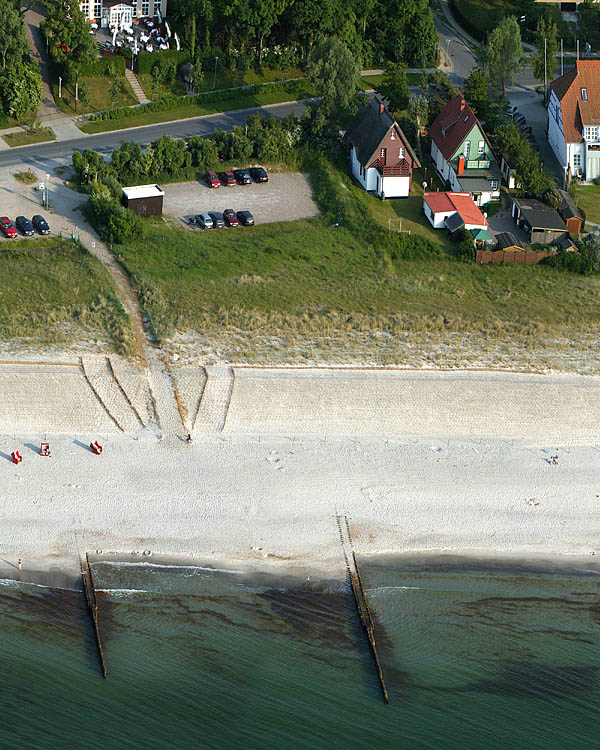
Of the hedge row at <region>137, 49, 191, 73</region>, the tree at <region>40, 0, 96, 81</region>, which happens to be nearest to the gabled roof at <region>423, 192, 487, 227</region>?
the hedge row at <region>137, 49, 191, 73</region>

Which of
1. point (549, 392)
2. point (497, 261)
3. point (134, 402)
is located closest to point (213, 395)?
point (134, 402)

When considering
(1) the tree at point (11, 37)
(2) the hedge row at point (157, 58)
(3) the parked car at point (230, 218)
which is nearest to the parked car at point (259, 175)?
(3) the parked car at point (230, 218)

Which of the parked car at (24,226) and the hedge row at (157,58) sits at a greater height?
the hedge row at (157,58)

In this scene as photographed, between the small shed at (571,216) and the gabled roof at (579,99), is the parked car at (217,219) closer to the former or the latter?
the small shed at (571,216)

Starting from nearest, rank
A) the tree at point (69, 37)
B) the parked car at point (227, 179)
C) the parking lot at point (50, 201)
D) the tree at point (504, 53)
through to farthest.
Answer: the parking lot at point (50, 201) < the parked car at point (227, 179) < the tree at point (69, 37) < the tree at point (504, 53)

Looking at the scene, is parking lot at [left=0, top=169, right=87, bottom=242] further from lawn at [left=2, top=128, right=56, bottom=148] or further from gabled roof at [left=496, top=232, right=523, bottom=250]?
gabled roof at [left=496, top=232, right=523, bottom=250]

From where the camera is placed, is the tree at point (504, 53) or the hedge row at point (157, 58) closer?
the tree at point (504, 53)
